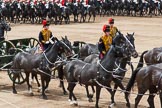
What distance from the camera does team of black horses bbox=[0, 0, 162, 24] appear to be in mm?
36312

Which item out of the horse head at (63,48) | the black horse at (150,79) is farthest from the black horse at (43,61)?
the black horse at (150,79)

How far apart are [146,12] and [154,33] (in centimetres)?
1460

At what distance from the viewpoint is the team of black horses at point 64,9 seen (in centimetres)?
3631

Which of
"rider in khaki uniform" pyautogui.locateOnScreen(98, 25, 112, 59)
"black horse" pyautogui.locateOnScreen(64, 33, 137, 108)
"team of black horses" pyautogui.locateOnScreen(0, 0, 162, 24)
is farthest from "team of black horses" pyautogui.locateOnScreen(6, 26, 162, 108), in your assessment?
"team of black horses" pyautogui.locateOnScreen(0, 0, 162, 24)

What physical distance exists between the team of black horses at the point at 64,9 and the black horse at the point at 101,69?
23.4 meters

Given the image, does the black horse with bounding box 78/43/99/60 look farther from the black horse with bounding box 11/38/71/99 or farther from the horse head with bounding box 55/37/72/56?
the horse head with bounding box 55/37/72/56

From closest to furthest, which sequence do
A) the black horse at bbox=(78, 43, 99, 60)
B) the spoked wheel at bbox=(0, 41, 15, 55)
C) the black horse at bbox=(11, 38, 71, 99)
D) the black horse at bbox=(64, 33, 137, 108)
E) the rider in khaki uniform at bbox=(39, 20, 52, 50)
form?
1. the black horse at bbox=(64, 33, 137, 108)
2. the black horse at bbox=(11, 38, 71, 99)
3. the rider in khaki uniform at bbox=(39, 20, 52, 50)
4. the black horse at bbox=(78, 43, 99, 60)
5. the spoked wheel at bbox=(0, 41, 15, 55)

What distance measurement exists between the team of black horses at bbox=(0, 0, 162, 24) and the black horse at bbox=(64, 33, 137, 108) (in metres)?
23.4

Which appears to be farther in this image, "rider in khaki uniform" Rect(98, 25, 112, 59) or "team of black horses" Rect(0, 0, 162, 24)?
"team of black horses" Rect(0, 0, 162, 24)

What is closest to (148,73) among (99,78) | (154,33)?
(99,78)

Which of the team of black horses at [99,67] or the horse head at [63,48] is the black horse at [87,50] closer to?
the team of black horses at [99,67]

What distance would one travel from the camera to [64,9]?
118 feet

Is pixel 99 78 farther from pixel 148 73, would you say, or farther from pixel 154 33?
pixel 154 33

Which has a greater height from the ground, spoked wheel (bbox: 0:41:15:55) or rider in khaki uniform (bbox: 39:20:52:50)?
rider in khaki uniform (bbox: 39:20:52:50)
